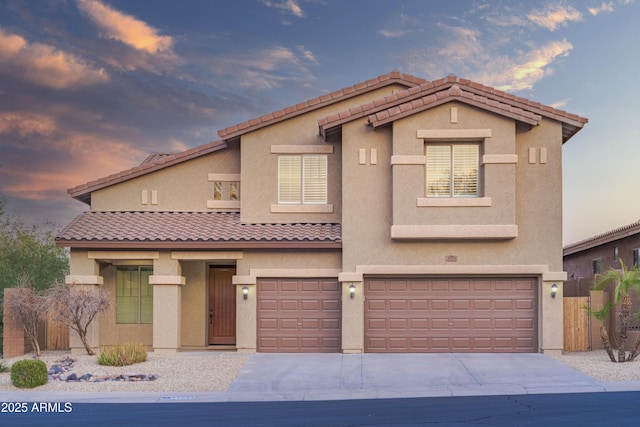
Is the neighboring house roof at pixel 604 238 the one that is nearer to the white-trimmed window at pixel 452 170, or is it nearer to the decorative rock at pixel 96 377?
the white-trimmed window at pixel 452 170

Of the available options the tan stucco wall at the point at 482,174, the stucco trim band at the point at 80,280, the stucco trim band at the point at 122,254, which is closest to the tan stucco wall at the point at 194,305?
the stucco trim band at the point at 122,254

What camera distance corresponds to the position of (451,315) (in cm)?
2305

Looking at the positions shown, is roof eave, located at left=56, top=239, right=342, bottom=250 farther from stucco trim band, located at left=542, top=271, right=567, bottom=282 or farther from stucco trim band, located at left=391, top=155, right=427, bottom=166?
stucco trim band, located at left=542, top=271, right=567, bottom=282

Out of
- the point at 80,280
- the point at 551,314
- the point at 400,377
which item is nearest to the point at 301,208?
the point at 80,280

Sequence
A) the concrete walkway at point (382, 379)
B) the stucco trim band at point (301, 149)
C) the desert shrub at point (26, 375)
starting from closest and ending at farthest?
the concrete walkway at point (382, 379) → the desert shrub at point (26, 375) → the stucco trim band at point (301, 149)

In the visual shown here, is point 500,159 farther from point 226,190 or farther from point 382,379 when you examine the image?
point 226,190

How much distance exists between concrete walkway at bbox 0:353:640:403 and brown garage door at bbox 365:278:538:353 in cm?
60

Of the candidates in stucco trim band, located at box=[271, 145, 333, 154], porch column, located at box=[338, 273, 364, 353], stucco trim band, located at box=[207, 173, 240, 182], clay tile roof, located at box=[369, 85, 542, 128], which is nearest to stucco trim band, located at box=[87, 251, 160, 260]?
stucco trim band, located at box=[207, 173, 240, 182]

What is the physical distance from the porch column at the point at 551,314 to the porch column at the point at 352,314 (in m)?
5.23

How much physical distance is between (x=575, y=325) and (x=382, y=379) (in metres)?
7.64

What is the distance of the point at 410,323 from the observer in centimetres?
2303

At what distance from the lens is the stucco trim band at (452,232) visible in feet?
73.6

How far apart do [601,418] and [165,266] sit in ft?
44.2

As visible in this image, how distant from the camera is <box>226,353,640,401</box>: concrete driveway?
17.6 metres
